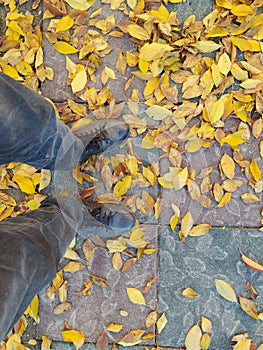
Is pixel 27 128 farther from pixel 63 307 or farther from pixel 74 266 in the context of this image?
pixel 63 307

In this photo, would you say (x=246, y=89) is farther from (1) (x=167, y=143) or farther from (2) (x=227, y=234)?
(2) (x=227, y=234)

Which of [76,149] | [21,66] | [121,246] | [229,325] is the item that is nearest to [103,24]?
[21,66]

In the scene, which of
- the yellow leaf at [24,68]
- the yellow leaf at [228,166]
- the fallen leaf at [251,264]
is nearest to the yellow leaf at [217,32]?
the yellow leaf at [228,166]

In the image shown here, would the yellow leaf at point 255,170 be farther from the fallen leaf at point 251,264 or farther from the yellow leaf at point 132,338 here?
the yellow leaf at point 132,338

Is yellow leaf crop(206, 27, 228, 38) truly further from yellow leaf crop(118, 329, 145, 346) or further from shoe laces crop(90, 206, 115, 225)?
yellow leaf crop(118, 329, 145, 346)

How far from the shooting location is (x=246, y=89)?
1897 mm

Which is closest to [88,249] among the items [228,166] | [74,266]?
[74,266]

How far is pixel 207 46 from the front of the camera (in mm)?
1898

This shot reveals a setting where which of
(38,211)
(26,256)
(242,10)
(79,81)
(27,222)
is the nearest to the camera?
(26,256)

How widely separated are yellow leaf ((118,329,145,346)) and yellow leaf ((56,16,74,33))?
48.7 inches

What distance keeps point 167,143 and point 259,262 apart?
58cm

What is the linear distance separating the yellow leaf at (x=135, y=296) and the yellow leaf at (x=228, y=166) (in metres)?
0.58

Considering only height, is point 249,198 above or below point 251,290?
above

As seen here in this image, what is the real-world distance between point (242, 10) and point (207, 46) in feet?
0.61
